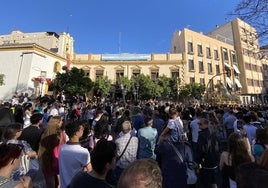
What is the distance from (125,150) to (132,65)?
33.1m

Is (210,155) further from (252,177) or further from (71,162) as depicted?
(252,177)

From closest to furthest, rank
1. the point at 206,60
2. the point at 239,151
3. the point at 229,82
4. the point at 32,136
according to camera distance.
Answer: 1. the point at 239,151
2. the point at 32,136
3. the point at 206,60
4. the point at 229,82

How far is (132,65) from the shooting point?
120 ft

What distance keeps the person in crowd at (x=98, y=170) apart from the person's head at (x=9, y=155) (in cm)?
66

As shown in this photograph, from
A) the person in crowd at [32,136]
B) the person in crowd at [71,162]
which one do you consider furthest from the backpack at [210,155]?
the person in crowd at [32,136]

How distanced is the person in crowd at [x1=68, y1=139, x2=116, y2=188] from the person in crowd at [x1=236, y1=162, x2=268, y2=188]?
1209mm

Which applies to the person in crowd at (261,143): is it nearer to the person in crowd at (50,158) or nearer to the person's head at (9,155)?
the person in crowd at (50,158)

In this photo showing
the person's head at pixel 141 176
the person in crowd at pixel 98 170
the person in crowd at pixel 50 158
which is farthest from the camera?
the person in crowd at pixel 50 158

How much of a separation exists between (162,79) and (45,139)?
3101 centimetres

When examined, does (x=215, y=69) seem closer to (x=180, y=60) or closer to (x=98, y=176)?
(x=180, y=60)

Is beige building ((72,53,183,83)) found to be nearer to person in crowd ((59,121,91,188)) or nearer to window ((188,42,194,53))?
window ((188,42,194,53))

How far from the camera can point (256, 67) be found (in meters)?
46.7

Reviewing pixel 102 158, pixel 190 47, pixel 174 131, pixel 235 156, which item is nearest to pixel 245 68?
pixel 190 47

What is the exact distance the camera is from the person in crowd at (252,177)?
1.45m
